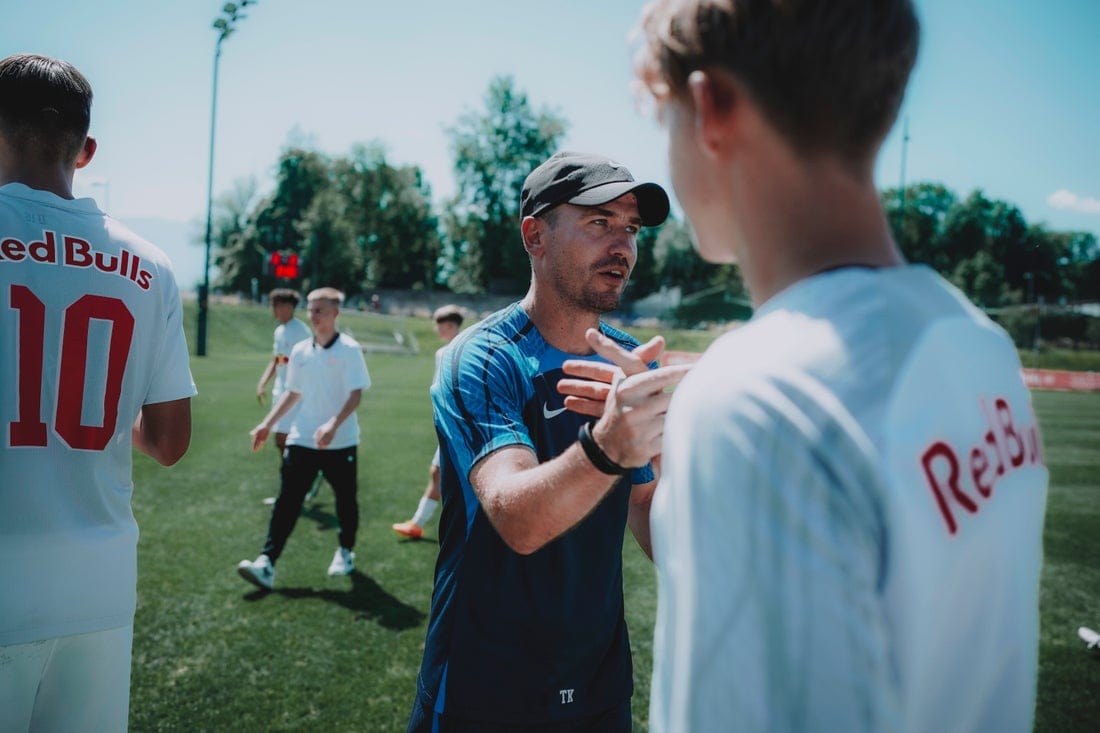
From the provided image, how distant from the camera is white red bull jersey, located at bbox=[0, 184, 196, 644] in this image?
2.05 metres

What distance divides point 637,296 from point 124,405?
77558mm

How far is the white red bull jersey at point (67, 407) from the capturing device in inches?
80.6

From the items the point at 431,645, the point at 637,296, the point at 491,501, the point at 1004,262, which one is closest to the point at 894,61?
the point at 491,501

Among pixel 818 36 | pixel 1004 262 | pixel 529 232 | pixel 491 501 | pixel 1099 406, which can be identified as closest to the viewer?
pixel 818 36

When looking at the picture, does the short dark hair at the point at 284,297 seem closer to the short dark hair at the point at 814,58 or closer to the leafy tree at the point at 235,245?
the short dark hair at the point at 814,58

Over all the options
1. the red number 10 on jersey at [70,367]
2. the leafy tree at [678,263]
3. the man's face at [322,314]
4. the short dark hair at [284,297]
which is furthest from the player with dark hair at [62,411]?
the leafy tree at [678,263]

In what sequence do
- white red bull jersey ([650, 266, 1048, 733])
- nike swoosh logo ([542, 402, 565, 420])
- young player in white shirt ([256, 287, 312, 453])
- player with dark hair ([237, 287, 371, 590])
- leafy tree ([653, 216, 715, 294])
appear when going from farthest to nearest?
1. leafy tree ([653, 216, 715, 294])
2. young player in white shirt ([256, 287, 312, 453])
3. player with dark hair ([237, 287, 371, 590])
4. nike swoosh logo ([542, 402, 565, 420])
5. white red bull jersey ([650, 266, 1048, 733])

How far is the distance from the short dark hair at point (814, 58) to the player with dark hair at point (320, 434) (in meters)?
6.15

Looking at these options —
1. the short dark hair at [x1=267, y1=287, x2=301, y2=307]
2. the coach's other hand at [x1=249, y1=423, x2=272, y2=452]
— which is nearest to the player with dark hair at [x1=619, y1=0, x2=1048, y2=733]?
the coach's other hand at [x1=249, y1=423, x2=272, y2=452]

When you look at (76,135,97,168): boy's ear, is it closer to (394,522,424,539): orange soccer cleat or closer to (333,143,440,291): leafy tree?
(394,522,424,539): orange soccer cleat

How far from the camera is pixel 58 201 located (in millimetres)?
2168

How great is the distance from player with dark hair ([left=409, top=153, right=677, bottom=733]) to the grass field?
2.38m

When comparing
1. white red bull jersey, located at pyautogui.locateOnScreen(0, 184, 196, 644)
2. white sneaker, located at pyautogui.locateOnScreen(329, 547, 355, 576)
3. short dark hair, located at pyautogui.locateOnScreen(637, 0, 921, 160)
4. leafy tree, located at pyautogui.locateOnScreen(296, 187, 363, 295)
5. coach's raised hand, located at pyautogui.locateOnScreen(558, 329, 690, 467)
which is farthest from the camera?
leafy tree, located at pyautogui.locateOnScreen(296, 187, 363, 295)

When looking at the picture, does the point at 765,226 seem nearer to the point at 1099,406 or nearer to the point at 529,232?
the point at 529,232
